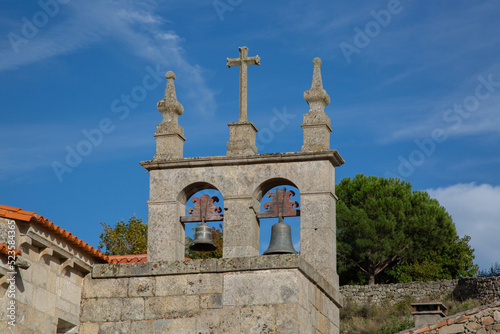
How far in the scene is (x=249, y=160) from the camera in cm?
1284

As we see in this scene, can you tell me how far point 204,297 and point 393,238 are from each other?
31.4m

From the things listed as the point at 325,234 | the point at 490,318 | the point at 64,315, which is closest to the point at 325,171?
the point at 325,234

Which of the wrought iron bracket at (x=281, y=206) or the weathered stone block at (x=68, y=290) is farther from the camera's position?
the wrought iron bracket at (x=281, y=206)

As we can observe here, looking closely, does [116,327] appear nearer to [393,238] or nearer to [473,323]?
[473,323]

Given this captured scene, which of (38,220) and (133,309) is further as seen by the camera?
(133,309)

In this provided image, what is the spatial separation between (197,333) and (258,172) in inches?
152

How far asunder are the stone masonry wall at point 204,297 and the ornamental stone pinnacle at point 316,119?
10.9 feet

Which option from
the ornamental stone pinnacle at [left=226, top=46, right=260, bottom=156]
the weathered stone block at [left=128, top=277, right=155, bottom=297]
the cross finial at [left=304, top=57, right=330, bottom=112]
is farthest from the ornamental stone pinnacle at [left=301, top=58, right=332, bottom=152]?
the weathered stone block at [left=128, top=277, right=155, bottom=297]

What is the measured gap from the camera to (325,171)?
12594 mm

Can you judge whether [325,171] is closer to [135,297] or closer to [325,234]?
[325,234]

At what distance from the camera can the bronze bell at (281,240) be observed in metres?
10.7

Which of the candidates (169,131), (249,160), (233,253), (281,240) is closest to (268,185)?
(249,160)

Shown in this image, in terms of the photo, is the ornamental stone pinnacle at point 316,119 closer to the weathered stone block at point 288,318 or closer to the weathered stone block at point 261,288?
the weathered stone block at point 261,288

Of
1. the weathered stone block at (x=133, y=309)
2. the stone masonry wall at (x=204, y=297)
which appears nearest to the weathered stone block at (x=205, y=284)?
the stone masonry wall at (x=204, y=297)
